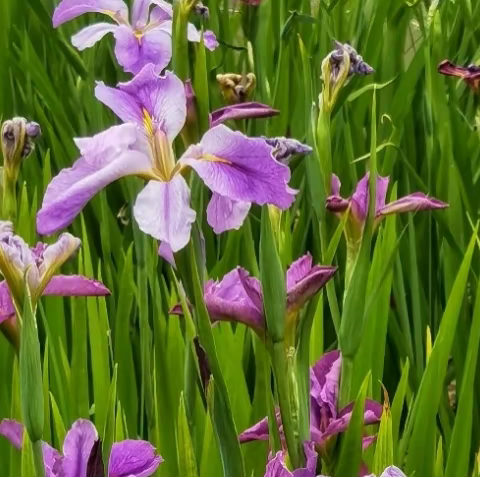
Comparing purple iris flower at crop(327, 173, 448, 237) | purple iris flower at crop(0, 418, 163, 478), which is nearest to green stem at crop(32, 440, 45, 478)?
purple iris flower at crop(0, 418, 163, 478)

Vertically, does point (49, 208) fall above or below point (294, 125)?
above

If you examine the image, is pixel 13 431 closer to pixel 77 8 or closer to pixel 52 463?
→ pixel 52 463

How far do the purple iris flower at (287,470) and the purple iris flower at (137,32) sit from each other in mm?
204

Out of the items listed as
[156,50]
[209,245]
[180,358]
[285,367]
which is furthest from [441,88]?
[285,367]

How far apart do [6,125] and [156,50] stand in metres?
0.24

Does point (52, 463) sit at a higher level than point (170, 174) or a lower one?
lower

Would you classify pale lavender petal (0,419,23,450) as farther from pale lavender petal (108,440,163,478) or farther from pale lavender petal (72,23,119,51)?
pale lavender petal (72,23,119,51)

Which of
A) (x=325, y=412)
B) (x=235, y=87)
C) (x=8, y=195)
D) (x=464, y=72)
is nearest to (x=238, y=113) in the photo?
(x=325, y=412)

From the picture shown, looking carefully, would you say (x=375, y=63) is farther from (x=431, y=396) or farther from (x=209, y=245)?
(x=431, y=396)

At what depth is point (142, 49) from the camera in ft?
1.75

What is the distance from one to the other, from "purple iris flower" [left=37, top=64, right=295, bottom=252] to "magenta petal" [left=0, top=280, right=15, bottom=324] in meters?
0.09

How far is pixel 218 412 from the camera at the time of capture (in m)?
0.40

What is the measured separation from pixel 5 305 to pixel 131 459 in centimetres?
11

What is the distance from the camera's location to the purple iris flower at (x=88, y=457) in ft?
1.40
